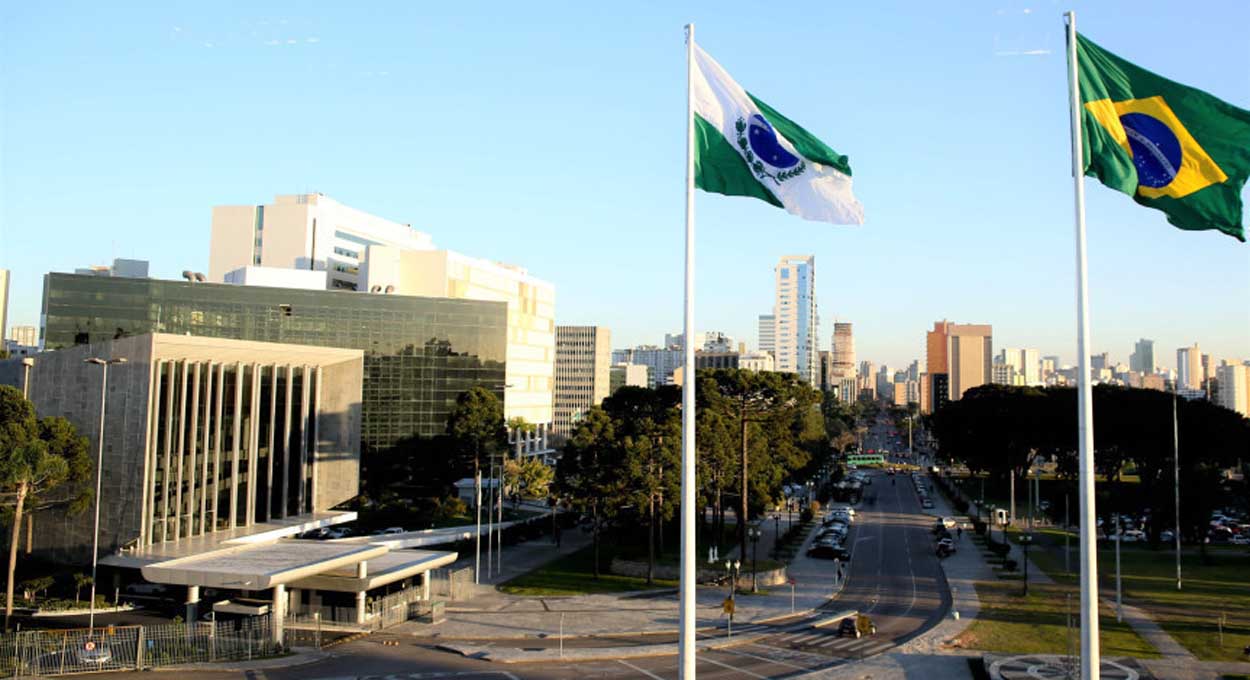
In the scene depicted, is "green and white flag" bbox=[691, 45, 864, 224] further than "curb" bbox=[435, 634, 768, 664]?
No

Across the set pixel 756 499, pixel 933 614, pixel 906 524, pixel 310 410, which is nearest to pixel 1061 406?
pixel 906 524

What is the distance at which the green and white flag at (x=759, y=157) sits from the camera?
54.4 ft

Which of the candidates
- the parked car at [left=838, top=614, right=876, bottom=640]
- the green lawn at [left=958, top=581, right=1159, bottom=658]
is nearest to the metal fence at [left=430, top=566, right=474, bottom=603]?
the parked car at [left=838, top=614, right=876, bottom=640]

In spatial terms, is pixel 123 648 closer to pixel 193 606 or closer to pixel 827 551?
pixel 193 606

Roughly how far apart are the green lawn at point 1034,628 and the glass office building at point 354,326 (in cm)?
5820

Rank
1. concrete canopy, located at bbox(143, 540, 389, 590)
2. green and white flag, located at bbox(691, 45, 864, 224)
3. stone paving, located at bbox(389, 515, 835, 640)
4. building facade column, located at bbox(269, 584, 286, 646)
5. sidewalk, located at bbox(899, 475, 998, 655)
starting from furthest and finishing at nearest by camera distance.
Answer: stone paving, located at bbox(389, 515, 835, 640), building facade column, located at bbox(269, 584, 286, 646), sidewalk, located at bbox(899, 475, 998, 655), concrete canopy, located at bbox(143, 540, 389, 590), green and white flag, located at bbox(691, 45, 864, 224)

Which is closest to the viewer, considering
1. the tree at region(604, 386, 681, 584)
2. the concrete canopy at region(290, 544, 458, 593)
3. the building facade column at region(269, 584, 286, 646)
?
the building facade column at region(269, 584, 286, 646)

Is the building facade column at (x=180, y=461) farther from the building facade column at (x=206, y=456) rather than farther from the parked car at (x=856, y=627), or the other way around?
the parked car at (x=856, y=627)

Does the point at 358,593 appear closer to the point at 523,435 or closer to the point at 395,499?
the point at 395,499

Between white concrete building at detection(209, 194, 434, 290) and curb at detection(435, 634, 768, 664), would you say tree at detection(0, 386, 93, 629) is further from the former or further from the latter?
white concrete building at detection(209, 194, 434, 290)

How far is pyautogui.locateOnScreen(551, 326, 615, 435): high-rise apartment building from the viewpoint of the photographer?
7411 inches

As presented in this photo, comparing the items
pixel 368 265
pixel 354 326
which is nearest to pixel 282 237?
pixel 368 265

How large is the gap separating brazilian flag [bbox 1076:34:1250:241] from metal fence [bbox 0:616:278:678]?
33.9 meters

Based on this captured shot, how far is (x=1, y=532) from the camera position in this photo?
158 feet
